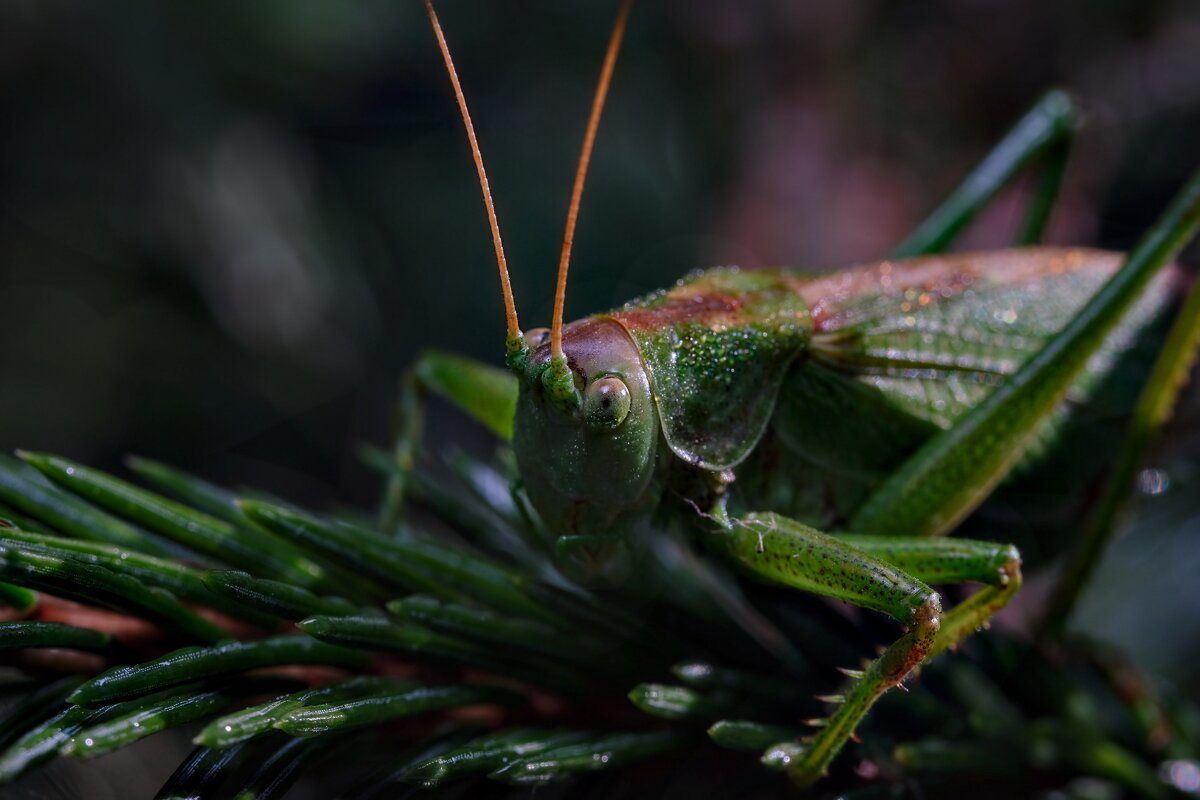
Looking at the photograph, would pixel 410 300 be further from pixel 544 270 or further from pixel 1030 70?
pixel 1030 70

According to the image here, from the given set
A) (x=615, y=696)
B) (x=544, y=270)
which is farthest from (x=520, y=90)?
(x=615, y=696)

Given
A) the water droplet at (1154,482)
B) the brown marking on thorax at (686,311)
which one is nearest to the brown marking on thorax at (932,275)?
the brown marking on thorax at (686,311)

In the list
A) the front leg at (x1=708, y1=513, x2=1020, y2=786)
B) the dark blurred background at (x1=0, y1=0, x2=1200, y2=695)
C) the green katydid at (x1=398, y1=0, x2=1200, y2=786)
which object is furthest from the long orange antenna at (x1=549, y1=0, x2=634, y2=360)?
the dark blurred background at (x1=0, y1=0, x2=1200, y2=695)

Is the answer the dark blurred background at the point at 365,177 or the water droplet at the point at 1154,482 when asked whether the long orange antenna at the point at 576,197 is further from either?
the water droplet at the point at 1154,482

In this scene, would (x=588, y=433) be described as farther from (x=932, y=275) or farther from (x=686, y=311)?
(x=932, y=275)

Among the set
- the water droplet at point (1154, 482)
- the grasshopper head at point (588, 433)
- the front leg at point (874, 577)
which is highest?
the water droplet at point (1154, 482)

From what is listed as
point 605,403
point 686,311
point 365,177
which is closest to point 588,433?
point 605,403
